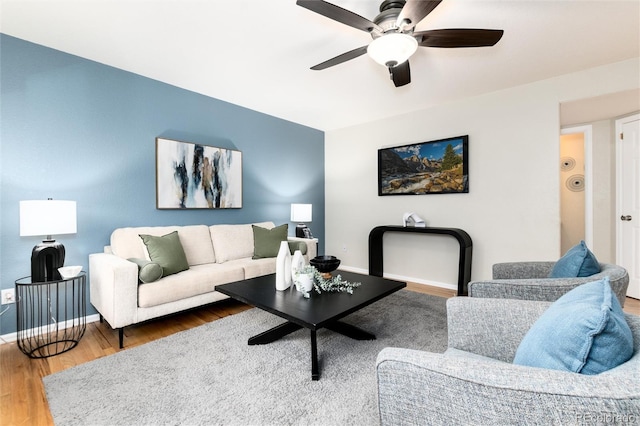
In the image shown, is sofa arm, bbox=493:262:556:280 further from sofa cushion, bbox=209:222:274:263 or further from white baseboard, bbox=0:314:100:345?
white baseboard, bbox=0:314:100:345

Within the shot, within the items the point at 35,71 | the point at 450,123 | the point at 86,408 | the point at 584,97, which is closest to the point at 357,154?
the point at 450,123

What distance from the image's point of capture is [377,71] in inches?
113

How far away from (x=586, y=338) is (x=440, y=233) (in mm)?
2902

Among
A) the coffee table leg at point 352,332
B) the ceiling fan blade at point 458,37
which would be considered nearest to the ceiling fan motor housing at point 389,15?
the ceiling fan blade at point 458,37

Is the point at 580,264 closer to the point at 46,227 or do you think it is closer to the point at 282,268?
the point at 282,268

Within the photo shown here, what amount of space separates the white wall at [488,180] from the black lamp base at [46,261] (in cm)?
361

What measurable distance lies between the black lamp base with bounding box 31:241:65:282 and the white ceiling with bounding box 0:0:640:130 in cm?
168

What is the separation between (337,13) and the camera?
1638mm

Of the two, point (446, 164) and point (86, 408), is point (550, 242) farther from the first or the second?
point (86, 408)

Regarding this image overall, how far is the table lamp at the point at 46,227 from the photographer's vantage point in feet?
6.43

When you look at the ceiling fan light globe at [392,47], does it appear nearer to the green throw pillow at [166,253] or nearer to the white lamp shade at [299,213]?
the green throw pillow at [166,253]

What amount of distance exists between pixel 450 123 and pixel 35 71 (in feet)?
14.0

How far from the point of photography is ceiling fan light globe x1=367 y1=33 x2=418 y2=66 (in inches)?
70.1

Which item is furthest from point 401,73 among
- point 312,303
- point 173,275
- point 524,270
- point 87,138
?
point 87,138
